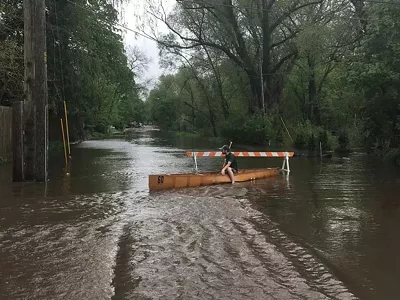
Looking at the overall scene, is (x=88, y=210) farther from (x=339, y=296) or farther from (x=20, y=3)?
(x=20, y=3)

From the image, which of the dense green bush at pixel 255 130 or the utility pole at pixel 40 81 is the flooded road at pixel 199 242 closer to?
the utility pole at pixel 40 81

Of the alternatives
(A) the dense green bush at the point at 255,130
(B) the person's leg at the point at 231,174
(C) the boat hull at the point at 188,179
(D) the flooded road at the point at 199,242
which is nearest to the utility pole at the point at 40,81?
(D) the flooded road at the point at 199,242

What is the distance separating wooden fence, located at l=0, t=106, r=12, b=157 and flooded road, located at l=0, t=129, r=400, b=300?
15.8ft

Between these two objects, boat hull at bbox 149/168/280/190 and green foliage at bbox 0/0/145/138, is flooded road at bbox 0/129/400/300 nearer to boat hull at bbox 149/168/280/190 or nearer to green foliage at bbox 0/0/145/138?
boat hull at bbox 149/168/280/190

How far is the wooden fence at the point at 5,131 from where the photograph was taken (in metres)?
17.6

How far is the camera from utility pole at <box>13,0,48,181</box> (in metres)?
12.5

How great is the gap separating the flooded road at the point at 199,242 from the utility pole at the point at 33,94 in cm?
104

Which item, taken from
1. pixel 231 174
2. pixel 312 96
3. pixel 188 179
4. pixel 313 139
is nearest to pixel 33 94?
pixel 188 179

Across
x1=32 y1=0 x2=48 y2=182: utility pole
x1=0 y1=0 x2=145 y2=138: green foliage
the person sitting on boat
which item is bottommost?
the person sitting on boat

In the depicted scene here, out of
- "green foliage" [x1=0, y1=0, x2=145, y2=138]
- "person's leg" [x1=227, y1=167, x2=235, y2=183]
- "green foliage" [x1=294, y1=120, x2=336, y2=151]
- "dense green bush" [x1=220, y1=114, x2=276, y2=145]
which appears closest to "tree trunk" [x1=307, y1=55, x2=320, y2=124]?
"dense green bush" [x1=220, y1=114, x2=276, y2=145]

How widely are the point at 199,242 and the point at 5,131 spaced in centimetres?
1337

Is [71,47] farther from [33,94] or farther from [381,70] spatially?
[381,70]

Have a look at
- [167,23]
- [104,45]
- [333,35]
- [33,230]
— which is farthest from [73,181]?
[167,23]

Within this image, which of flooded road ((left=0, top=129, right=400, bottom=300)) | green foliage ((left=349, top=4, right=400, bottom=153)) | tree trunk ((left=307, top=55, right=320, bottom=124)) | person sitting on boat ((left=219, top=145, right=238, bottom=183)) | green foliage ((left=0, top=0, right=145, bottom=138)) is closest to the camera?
flooded road ((left=0, top=129, right=400, bottom=300))
